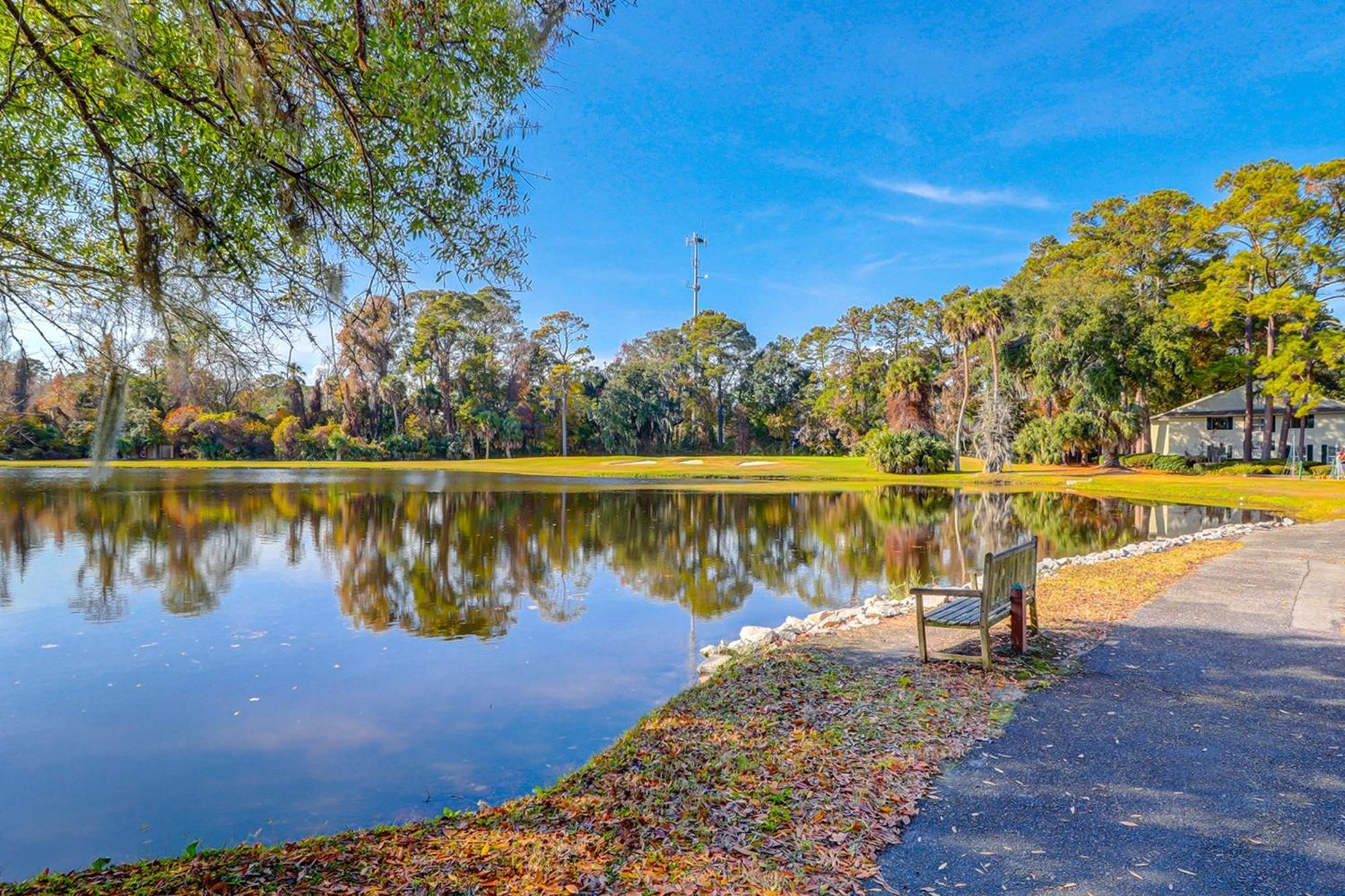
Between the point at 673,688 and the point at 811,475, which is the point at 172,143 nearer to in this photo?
the point at 673,688

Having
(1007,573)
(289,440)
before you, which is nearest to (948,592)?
(1007,573)

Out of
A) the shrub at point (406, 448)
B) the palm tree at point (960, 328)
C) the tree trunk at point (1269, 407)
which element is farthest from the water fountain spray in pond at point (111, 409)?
the shrub at point (406, 448)

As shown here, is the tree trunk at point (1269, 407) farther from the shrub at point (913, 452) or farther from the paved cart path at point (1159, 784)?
the paved cart path at point (1159, 784)

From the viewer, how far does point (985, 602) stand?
630 cm

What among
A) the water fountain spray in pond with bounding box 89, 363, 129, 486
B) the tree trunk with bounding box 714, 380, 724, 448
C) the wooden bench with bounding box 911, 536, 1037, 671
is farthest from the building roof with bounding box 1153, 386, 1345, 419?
the water fountain spray in pond with bounding box 89, 363, 129, 486

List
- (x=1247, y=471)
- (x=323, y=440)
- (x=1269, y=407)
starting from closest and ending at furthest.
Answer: (x=1247, y=471)
(x=1269, y=407)
(x=323, y=440)

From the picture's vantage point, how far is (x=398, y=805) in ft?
16.5

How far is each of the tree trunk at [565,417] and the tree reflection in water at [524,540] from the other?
35.9 m

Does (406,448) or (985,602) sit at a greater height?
(406,448)

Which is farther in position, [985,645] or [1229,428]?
[1229,428]

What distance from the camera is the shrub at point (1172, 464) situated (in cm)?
3812

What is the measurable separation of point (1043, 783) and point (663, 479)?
36094 millimetres

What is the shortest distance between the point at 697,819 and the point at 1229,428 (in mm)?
50679

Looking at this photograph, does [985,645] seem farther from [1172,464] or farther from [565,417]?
[565,417]
